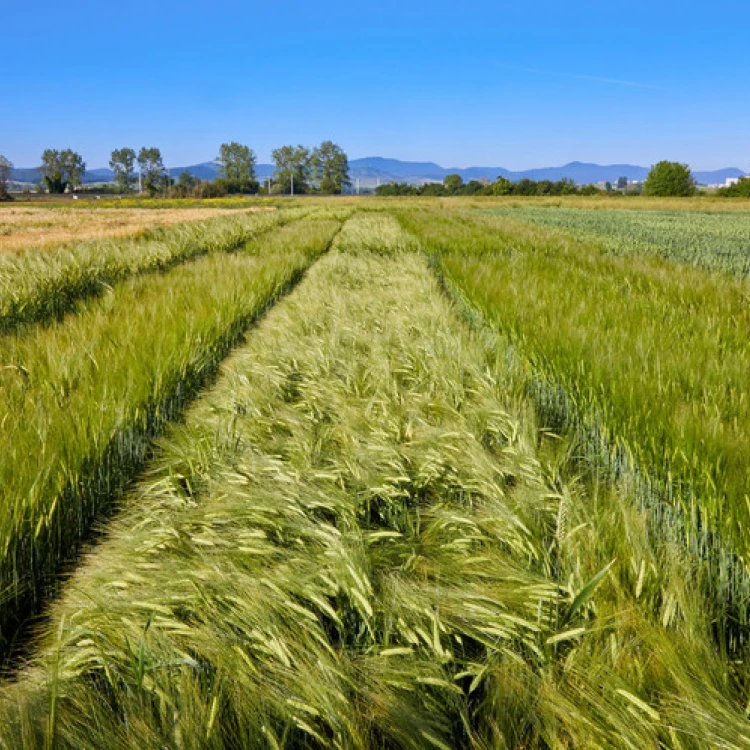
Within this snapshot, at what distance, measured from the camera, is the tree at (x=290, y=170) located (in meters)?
95.1

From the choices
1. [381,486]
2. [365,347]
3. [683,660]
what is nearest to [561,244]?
[365,347]

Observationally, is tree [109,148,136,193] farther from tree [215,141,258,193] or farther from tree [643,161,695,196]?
tree [643,161,695,196]

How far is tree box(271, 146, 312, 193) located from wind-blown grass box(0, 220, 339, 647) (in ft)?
319

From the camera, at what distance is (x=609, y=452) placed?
159 centimetres

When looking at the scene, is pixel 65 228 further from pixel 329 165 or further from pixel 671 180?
pixel 329 165

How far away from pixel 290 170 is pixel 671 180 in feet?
208

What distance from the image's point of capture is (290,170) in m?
96.5

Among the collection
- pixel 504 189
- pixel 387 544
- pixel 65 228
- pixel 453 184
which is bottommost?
pixel 387 544

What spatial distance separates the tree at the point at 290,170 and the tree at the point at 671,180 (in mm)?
58848

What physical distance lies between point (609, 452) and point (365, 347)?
1919mm

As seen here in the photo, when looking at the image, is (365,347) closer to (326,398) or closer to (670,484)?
(326,398)

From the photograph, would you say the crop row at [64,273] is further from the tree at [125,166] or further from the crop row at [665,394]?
the tree at [125,166]

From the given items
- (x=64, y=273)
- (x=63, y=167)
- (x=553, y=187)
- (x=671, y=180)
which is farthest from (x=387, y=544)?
(x=63, y=167)

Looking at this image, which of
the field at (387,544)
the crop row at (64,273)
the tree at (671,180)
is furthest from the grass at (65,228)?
the tree at (671,180)
